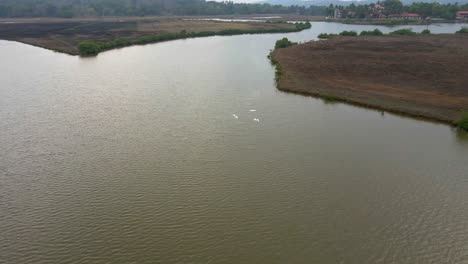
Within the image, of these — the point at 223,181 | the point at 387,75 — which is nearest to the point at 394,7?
the point at 387,75

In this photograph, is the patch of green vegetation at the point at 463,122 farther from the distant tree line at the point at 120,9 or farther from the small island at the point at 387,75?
the distant tree line at the point at 120,9

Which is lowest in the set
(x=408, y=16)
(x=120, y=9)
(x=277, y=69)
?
(x=277, y=69)

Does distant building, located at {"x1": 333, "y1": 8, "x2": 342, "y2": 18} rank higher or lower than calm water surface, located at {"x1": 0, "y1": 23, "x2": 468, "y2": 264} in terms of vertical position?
higher

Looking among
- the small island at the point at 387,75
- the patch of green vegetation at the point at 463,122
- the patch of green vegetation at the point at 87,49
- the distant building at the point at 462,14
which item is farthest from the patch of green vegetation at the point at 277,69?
the distant building at the point at 462,14

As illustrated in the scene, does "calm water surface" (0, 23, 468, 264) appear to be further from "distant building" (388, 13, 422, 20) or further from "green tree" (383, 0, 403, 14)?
"green tree" (383, 0, 403, 14)

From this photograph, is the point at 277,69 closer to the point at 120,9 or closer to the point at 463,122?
the point at 463,122

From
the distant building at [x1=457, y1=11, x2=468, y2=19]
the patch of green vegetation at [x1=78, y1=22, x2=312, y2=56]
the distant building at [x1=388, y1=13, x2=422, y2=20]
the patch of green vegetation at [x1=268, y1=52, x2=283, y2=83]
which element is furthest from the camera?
the distant building at [x1=388, y1=13, x2=422, y2=20]

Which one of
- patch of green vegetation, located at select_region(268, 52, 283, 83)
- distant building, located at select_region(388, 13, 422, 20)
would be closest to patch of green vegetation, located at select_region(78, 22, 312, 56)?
patch of green vegetation, located at select_region(268, 52, 283, 83)
